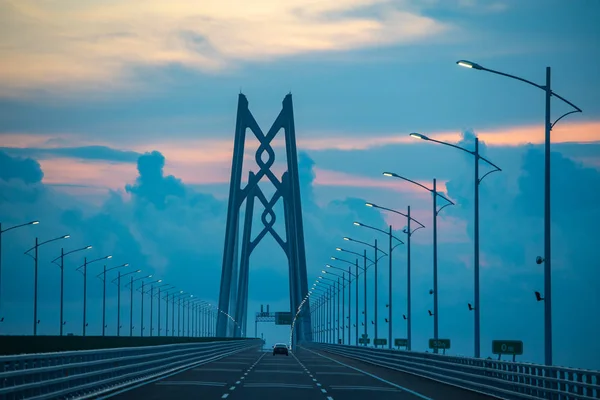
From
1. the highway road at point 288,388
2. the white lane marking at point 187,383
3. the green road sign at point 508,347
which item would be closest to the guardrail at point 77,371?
the highway road at point 288,388

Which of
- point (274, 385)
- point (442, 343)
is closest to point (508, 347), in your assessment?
point (274, 385)

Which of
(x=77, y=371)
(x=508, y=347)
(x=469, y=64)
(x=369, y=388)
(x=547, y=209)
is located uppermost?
(x=469, y=64)

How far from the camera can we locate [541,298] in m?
31.9

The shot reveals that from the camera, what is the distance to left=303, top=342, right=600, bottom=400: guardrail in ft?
81.1

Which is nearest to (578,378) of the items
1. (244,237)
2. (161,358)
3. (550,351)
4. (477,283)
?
(550,351)

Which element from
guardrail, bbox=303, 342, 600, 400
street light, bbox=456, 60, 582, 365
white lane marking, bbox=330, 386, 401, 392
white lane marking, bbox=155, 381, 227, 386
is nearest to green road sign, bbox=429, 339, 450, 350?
guardrail, bbox=303, 342, 600, 400

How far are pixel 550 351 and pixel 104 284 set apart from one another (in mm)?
89384

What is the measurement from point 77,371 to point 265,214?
150966 millimetres

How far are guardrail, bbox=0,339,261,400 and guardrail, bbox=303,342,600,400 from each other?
10883 mm

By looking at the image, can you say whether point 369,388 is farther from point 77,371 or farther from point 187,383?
point 77,371

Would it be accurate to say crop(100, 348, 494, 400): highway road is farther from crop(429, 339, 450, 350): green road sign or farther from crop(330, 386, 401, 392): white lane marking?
crop(429, 339, 450, 350): green road sign

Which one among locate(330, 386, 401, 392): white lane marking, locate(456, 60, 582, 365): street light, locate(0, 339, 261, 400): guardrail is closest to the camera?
locate(0, 339, 261, 400): guardrail

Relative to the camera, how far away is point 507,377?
3209 cm

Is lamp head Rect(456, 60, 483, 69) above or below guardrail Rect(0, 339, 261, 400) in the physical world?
above
